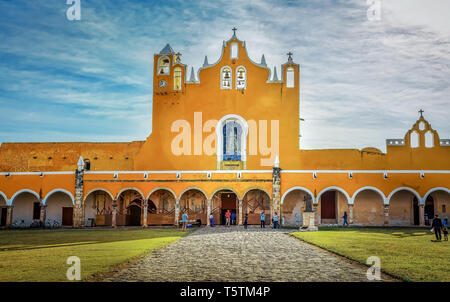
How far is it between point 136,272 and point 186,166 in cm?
1958

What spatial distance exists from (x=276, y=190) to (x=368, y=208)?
6150 millimetres

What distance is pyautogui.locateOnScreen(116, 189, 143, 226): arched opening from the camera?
28938mm

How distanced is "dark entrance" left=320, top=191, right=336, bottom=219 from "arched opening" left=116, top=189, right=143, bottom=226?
11.7 m

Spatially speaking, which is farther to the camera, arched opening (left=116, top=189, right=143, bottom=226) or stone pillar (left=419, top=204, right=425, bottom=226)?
arched opening (left=116, top=189, right=143, bottom=226)

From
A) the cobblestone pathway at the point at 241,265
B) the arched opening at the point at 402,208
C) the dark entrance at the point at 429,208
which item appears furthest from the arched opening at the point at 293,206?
the cobblestone pathway at the point at 241,265

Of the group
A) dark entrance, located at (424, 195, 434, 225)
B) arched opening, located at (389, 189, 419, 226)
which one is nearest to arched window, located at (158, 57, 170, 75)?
arched opening, located at (389, 189, 419, 226)

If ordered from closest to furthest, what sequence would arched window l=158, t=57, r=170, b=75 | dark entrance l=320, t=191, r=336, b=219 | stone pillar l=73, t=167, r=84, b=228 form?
stone pillar l=73, t=167, r=84, b=228 → dark entrance l=320, t=191, r=336, b=219 → arched window l=158, t=57, r=170, b=75

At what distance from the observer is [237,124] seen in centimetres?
2970

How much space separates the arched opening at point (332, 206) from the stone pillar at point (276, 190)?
3.22 metres

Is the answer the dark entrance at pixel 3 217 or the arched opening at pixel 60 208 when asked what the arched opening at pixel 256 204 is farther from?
the dark entrance at pixel 3 217

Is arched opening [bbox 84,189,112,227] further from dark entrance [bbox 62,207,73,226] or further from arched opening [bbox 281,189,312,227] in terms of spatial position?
arched opening [bbox 281,189,312,227]

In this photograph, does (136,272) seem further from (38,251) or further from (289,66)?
(289,66)

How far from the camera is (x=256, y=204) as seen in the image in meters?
28.4
